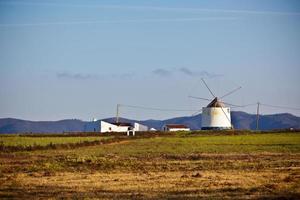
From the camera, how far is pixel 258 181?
24.1 meters

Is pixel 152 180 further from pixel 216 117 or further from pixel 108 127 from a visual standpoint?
pixel 108 127

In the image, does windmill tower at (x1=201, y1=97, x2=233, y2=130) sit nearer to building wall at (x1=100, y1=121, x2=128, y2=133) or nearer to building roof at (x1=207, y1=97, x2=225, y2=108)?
building roof at (x1=207, y1=97, x2=225, y2=108)

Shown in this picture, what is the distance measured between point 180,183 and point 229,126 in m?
109

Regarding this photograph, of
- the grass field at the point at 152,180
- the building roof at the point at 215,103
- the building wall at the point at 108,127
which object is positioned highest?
the building roof at the point at 215,103

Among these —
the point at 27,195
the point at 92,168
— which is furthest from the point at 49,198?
the point at 92,168

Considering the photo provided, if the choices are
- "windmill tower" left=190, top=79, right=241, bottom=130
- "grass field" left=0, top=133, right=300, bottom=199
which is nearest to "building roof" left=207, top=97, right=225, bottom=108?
"windmill tower" left=190, top=79, right=241, bottom=130

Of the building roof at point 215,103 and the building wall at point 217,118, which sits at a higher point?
the building roof at point 215,103

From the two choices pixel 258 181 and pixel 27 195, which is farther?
pixel 258 181

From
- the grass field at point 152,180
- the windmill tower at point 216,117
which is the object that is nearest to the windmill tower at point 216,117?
the windmill tower at point 216,117

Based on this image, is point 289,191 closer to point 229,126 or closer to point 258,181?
point 258,181

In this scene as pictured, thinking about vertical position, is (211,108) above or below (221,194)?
above

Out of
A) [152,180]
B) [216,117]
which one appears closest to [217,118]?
[216,117]

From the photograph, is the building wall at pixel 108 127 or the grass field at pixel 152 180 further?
the building wall at pixel 108 127

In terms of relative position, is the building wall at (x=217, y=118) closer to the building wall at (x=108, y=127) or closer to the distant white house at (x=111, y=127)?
the distant white house at (x=111, y=127)
